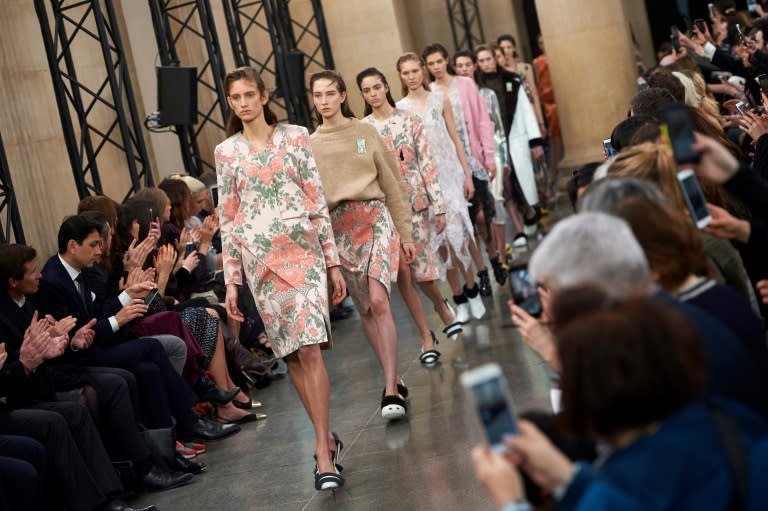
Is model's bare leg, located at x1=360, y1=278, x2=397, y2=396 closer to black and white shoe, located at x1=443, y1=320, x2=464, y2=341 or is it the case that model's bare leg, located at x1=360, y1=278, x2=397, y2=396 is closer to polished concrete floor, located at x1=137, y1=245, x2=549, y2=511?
polished concrete floor, located at x1=137, y1=245, x2=549, y2=511

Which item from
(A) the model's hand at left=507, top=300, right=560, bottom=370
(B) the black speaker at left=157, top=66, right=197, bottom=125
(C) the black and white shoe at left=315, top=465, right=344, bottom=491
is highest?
(B) the black speaker at left=157, top=66, right=197, bottom=125

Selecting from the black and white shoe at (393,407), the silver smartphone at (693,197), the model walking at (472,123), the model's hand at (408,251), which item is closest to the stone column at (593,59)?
the model walking at (472,123)

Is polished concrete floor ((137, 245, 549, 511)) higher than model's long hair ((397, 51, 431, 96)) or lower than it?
lower

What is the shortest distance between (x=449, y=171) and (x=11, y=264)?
343cm

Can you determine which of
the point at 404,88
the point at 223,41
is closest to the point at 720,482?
the point at 404,88

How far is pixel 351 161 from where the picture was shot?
6117mm

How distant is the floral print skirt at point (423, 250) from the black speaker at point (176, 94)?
11.0 ft

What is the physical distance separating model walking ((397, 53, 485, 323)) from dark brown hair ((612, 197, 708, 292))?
5.32 meters

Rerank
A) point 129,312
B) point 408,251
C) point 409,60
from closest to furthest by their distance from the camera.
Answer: point 129,312 → point 408,251 → point 409,60

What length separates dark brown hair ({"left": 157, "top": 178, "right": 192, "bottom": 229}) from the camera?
8.07 meters

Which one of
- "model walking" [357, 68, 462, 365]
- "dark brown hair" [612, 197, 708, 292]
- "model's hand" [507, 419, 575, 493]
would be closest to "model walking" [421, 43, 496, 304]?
"model walking" [357, 68, 462, 365]

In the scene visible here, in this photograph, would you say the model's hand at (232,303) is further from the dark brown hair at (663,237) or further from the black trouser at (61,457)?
the dark brown hair at (663,237)

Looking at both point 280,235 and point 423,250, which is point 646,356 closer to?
point 280,235

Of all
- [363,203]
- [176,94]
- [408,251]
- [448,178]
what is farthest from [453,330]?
[176,94]
